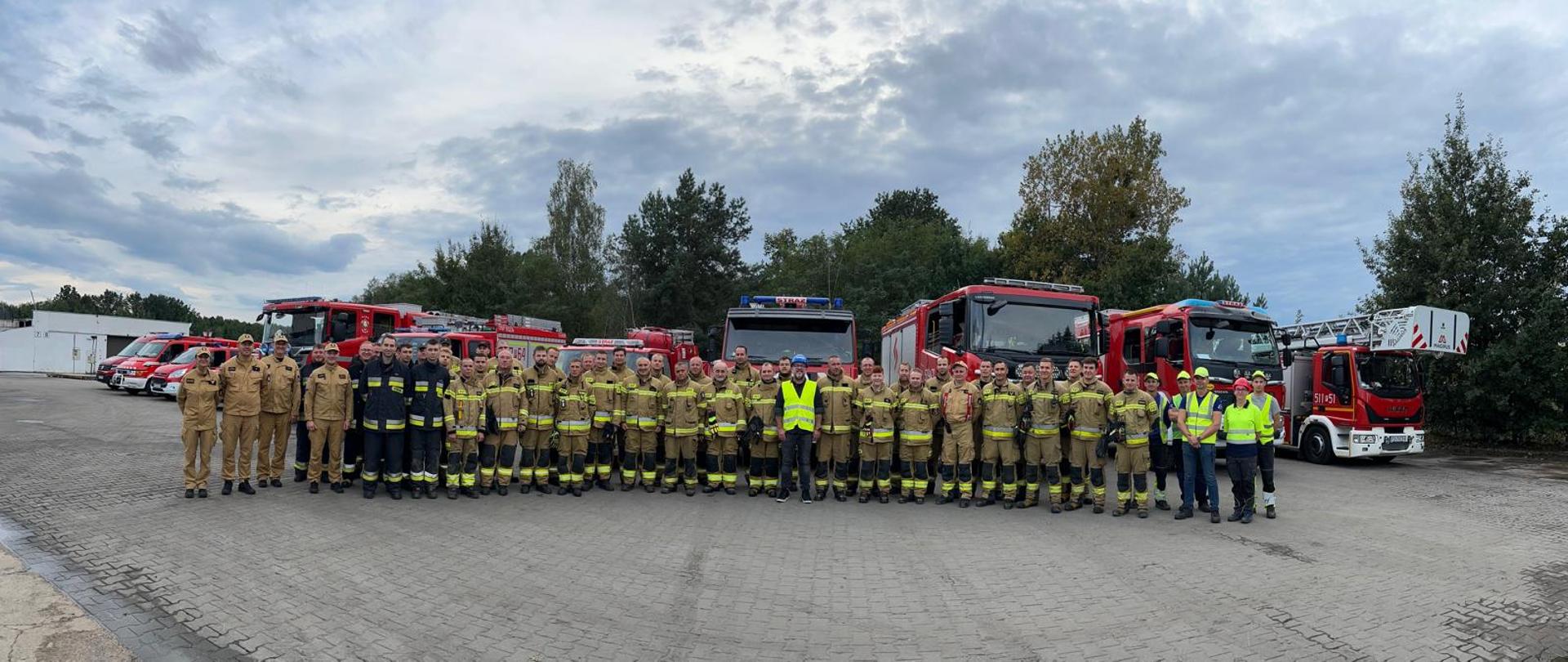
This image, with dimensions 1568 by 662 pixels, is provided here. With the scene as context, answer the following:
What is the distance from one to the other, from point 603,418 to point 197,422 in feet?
13.6

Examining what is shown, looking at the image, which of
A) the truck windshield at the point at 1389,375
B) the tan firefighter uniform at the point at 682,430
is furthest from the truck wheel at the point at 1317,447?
the tan firefighter uniform at the point at 682,430

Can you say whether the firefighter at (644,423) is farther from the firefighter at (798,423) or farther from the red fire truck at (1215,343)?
the red fire truck at (1215,343)

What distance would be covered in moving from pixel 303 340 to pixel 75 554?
11813 millimetres

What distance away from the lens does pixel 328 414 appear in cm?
905

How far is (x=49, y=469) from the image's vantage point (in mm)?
10031

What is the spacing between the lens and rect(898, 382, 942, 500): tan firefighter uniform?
31.1ft

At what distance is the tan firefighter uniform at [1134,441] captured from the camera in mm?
9031

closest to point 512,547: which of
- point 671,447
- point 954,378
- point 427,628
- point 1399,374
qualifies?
point 427,628

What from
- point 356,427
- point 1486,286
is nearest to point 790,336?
point 356,427

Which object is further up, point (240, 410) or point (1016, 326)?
point (1016, 326)

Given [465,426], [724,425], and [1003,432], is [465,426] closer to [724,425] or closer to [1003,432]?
[724,425]

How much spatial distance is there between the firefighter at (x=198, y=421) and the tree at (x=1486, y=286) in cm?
2403

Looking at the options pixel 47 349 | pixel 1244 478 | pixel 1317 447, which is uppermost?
pixel 47 349

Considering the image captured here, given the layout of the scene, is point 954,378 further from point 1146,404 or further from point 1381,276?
point 1381,276
